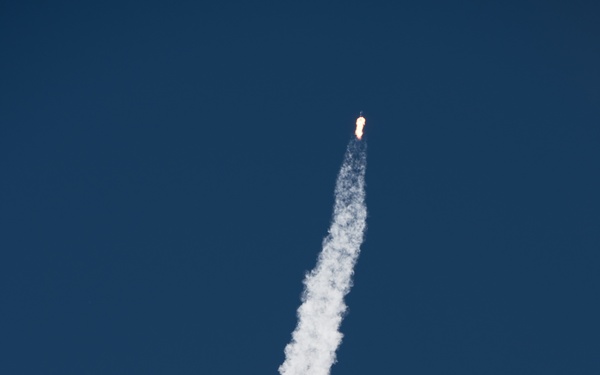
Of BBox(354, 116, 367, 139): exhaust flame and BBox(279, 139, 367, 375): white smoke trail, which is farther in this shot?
BBox(354, 116, 367, 139): exhaust flame

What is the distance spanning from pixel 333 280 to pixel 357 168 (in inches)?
209

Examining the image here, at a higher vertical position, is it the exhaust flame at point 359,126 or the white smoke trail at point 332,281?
the exhaust flame at point 359,126

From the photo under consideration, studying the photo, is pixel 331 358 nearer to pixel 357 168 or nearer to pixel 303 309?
pixel 303 309

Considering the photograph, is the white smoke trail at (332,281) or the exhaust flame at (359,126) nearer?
the white smoke trail at (332,281)

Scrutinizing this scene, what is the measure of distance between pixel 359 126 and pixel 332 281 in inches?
292

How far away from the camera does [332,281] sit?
32562 mm

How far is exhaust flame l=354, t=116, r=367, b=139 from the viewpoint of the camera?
34438 mm

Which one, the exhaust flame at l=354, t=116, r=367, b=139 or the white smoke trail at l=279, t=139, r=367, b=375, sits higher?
the exhaust flame at l=354, t=116, r=367, b=139

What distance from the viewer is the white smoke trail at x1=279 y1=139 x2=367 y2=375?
3155cm

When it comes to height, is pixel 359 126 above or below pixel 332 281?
above

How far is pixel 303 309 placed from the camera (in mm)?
32188

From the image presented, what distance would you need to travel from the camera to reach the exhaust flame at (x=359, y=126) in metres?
34.4

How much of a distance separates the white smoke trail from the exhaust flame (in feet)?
1.18

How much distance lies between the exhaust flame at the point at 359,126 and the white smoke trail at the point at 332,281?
1.18ft
